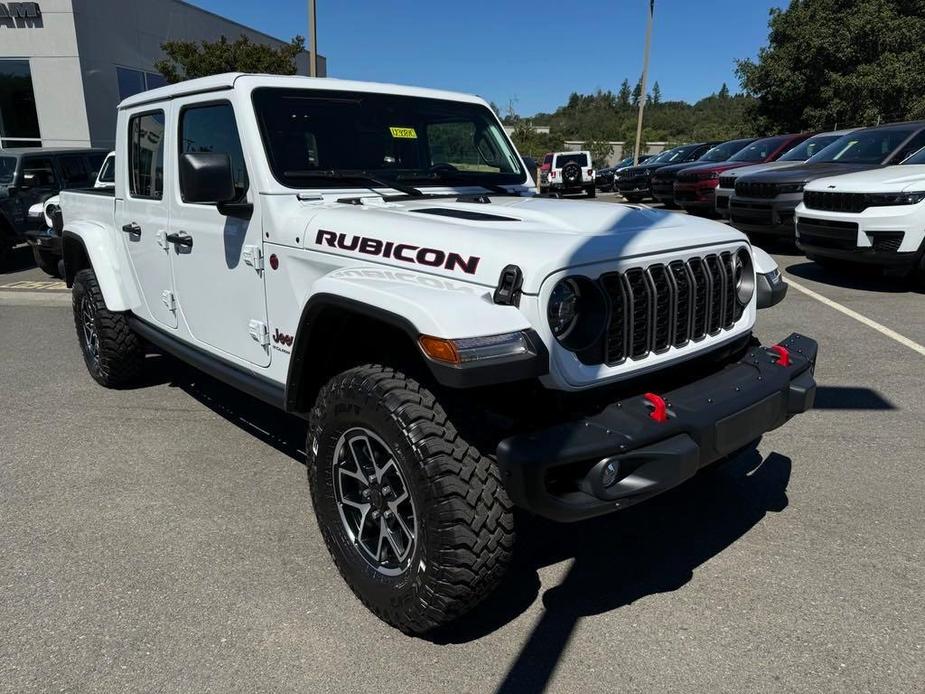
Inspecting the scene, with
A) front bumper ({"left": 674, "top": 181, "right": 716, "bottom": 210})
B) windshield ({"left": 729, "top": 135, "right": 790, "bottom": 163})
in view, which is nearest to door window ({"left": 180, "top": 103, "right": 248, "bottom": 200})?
front bumper ({"left": 674, "top": 181, "right": 716, "bottom": 210})

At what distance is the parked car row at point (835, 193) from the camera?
7277 mm

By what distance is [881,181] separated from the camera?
24.3 feet

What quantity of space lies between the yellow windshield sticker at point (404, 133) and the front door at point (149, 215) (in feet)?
4.08

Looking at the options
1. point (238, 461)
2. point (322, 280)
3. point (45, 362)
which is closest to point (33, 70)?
point (45, 362)

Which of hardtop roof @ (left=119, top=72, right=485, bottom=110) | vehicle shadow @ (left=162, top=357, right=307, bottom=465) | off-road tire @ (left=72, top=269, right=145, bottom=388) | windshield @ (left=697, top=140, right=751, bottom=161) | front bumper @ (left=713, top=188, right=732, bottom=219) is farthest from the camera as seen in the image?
windshield @ (left=697, top=140, right=751, bottom=161)

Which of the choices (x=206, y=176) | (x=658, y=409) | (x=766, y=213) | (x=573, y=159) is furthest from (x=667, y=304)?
(x=573, y=159)

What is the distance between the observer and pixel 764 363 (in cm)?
285

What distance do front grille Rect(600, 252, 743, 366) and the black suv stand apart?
1083 cm

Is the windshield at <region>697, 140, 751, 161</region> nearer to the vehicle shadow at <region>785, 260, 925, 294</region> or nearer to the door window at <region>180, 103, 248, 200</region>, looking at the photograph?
the vehicle shadow at <region>785, 260, 925, 294</region>

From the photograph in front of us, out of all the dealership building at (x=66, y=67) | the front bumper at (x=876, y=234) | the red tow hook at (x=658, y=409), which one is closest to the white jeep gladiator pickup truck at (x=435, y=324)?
the red tow hook at (x=658, y=409)

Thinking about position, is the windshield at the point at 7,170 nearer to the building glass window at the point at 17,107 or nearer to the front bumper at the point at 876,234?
the building glass window at the point at 17,107

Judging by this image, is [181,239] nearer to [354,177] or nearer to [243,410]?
[354,177]

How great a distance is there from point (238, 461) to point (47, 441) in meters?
1.30

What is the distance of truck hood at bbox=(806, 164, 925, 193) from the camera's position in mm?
7215
